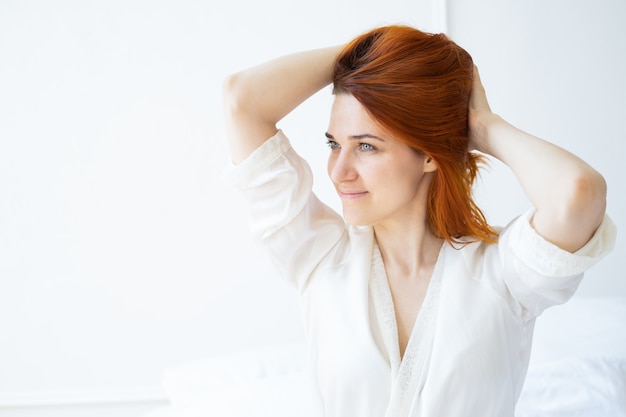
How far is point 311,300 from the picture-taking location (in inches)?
58.4

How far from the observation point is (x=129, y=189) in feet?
9.34

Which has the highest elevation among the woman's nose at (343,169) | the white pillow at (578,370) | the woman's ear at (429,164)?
the woman's nose at (343,169)

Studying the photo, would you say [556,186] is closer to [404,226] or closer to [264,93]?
[404,226]

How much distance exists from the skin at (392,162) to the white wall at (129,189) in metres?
1.32

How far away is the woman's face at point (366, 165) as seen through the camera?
1341mm

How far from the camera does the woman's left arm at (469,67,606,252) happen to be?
1167 millimetres

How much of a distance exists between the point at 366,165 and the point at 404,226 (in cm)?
20

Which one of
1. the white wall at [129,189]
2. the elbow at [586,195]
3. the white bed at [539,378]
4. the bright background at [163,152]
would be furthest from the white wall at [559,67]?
the elbow at [586,195]

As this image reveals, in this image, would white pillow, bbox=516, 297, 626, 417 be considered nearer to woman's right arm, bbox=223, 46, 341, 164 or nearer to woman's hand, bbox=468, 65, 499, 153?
woman's hand, bbox=468, 65, 499, 153

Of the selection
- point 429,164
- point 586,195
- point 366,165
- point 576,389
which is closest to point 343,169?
point 366,165

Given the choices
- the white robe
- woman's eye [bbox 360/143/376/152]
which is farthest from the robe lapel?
woman's eye [bbox 360/143/376/152]

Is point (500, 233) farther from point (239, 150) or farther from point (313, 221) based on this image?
point (239, 150)

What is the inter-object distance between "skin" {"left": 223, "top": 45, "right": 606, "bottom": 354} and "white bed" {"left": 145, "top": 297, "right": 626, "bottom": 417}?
55cm

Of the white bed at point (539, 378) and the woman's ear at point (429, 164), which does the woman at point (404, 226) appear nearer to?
the woman's ear at point (429, 164)
